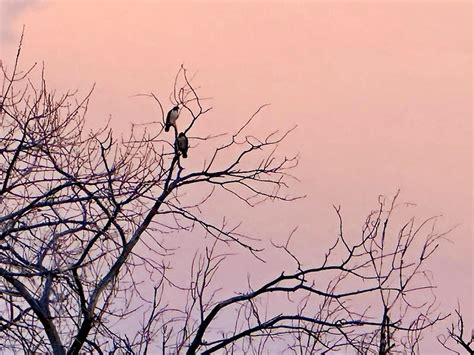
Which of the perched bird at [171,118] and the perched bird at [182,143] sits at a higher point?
the perched bird at [171,118]

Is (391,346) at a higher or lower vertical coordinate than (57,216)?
lower

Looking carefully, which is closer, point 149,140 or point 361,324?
point 361,324

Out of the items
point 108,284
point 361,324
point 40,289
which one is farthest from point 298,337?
point 40,289

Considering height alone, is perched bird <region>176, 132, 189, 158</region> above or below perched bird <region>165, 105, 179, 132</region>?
below

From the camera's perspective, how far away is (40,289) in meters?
7.95

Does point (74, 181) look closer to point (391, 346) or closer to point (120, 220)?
point (120, 220)

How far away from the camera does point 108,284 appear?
26.7ft

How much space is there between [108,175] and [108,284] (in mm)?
1070

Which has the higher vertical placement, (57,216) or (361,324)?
(57,216)

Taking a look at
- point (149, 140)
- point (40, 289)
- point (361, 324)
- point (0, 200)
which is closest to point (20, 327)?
point (40, 289)

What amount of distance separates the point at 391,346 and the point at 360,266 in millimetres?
666

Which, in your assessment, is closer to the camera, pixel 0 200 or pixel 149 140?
pixel 0 200

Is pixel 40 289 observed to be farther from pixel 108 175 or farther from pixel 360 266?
pixel 360 266

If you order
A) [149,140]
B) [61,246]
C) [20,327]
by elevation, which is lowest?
[20,327]
